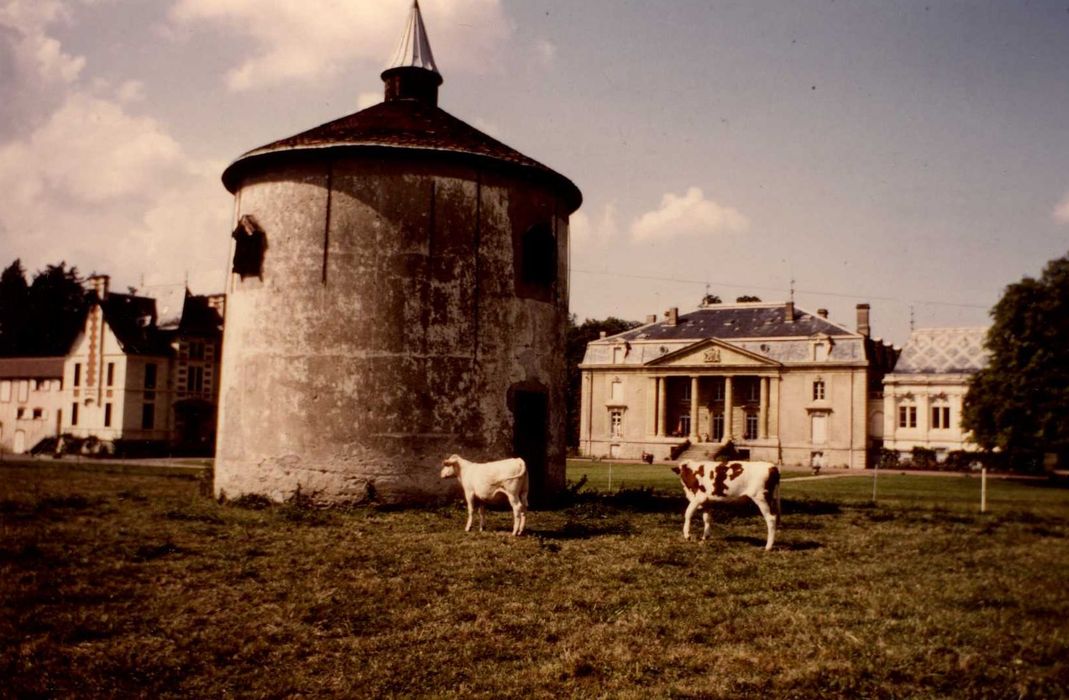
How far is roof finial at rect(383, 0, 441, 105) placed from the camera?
68.8 ft

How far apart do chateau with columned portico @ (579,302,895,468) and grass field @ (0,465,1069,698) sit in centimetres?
4358

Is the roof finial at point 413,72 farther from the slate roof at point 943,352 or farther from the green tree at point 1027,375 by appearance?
the slate roof at point 943,352

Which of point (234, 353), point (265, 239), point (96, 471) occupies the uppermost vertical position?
point (265, 239)

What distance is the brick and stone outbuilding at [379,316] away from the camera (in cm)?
1598

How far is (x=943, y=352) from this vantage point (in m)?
61.0

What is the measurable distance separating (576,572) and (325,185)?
10167 millimetres

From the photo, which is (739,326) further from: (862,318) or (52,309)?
(52,309)

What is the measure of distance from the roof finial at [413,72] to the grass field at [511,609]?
11.5 m

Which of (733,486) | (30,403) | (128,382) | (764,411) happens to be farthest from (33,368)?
(733,486)

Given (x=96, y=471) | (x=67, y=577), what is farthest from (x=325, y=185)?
(x=96, y=471)

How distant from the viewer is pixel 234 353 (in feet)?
57.9

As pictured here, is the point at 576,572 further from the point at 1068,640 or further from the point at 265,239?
the point at 265,239

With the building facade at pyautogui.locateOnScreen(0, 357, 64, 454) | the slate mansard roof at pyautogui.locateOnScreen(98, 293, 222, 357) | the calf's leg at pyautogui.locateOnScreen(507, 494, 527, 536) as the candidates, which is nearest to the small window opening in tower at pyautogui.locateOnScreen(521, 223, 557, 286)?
the calf's leg at pyautogui.locateOnScreen(507, 494, 527, 536)

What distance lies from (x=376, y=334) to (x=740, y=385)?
5125cm
